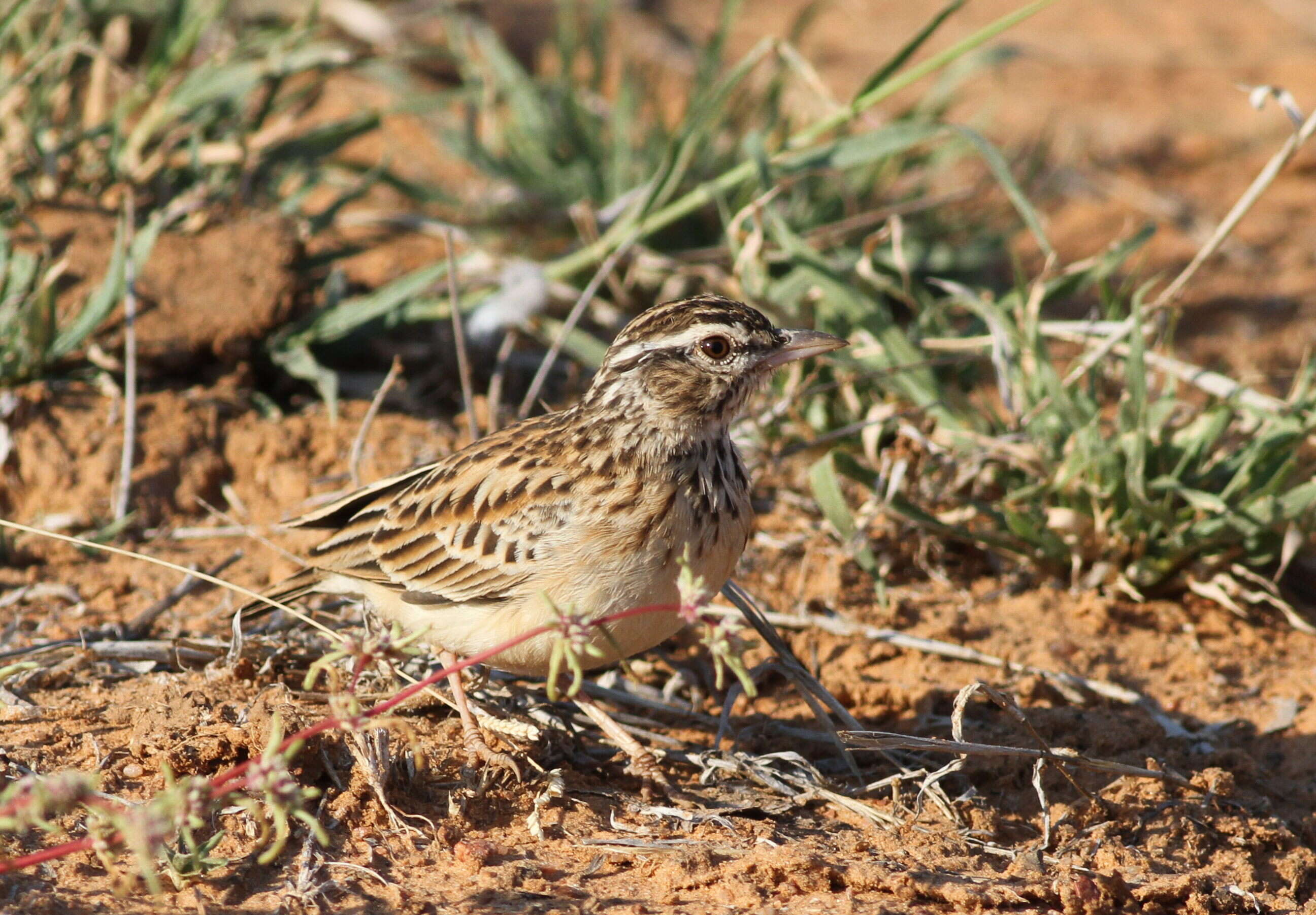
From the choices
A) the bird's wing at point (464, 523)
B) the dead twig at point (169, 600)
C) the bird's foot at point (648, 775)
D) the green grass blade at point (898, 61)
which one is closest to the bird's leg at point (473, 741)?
the bird's wing at point (464, 523)

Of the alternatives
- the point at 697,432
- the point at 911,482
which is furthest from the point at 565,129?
the point at 697,432

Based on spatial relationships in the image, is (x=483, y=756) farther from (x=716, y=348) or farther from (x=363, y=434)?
(x=363, y=434)

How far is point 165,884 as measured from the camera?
4.26 m

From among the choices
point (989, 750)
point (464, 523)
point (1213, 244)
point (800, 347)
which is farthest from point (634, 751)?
point (1213, 244)

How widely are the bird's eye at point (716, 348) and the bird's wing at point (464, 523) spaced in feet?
2.32

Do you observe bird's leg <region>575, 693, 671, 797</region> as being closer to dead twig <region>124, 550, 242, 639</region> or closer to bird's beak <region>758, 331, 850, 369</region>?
bird's beak <region>758, 331, 850, 369</region>

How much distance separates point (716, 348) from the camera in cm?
536

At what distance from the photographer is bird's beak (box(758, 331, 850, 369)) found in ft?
17.7

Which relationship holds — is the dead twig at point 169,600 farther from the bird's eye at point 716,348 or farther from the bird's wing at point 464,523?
the bird's eye at point 716,348

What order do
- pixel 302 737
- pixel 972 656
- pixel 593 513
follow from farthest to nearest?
pixel 972 656, pixel 593 513, pixel 302 737

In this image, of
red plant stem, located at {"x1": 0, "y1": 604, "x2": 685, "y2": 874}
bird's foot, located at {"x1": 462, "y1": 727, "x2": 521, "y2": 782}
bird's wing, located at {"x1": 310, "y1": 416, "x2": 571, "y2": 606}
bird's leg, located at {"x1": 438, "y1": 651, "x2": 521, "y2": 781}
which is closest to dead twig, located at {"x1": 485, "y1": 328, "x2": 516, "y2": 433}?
bird's wing, located at {"x1": 310, "y1": 416, "x2": 571, "y2": 606}

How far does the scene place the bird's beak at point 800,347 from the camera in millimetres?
5395

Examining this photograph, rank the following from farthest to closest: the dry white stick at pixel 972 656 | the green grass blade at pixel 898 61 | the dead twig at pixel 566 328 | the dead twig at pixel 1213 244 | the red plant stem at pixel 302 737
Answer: the dead twig at pixel 566 328
the green grass blade at pixel 898 61
the dead twig at pixel 1213 244
the dry white stick at pixel 972 656
the red plant stem at pixel 302 737

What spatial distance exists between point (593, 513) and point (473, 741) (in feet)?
3.15
